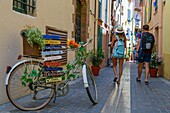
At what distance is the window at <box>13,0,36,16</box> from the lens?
19.0 ft

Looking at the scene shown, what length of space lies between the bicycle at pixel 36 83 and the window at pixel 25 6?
1108 mm

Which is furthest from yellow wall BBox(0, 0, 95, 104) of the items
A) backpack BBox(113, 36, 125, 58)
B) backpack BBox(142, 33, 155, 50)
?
backpack BBox(142, 33, 155, 50)

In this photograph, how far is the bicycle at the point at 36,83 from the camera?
15.9 feet

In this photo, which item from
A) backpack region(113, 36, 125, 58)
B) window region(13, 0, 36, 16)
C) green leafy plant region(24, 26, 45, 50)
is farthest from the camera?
backpack region(113, 36, 125, 58)

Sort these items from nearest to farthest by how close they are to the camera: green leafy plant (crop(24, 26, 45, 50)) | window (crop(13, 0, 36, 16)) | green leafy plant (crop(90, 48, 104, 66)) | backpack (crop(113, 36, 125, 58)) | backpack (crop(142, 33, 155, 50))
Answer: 1. green leafy plant (crop(24, 26, 45, 50))
2. window (crop(13, 0, 36, 16))
3. backpack (crop(113, 36, 125, 58))
4. backpack (crop(142, 33, 155, 50))
5. green leafy plant (crop(90, 48, 104, 66))

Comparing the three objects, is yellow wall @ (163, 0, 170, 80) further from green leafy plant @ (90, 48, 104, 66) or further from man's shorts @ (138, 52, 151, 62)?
green leafy plant @ (90, 48, 104, 66)

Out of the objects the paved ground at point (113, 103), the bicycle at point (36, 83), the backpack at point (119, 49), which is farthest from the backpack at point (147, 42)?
the bicycle at point (36, 83)

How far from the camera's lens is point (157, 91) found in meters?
7.56

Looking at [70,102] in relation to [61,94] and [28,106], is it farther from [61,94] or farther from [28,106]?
[28,106]

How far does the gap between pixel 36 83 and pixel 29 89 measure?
0.22m

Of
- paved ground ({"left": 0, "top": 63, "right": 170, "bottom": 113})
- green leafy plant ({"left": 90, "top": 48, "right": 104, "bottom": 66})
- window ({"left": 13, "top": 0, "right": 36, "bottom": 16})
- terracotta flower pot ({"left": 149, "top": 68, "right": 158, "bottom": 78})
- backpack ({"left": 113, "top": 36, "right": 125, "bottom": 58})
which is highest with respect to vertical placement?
window ({"left": 13, "top": 0, "right": 36, "bottom": 16})

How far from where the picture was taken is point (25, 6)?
20.5 ft

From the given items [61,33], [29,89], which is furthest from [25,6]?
[61,33]

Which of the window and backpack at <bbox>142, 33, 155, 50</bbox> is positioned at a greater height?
the window
